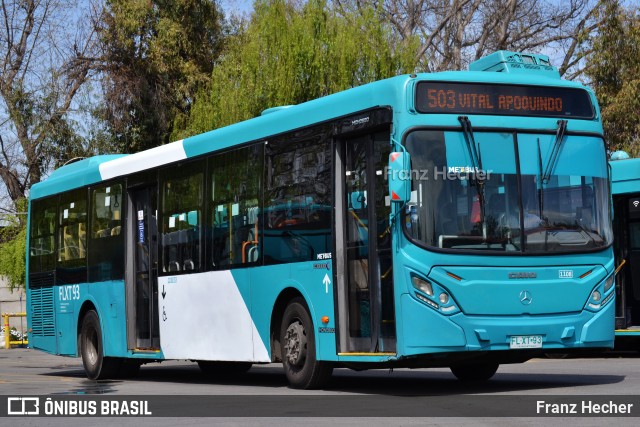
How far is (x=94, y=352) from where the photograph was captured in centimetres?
1928

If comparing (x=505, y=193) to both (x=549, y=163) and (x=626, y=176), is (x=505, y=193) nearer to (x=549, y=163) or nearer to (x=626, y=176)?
(x=549, y=163)

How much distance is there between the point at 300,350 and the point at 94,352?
6.44 meters

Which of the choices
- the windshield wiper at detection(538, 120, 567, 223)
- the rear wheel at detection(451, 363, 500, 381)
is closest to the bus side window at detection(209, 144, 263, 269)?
the rear wheel at detection(451, 363, 500, 381)

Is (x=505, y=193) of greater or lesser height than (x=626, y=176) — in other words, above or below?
below

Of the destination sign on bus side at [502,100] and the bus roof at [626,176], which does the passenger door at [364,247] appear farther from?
the bus roof at [626,176]

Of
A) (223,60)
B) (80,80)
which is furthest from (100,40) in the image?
(223,60)

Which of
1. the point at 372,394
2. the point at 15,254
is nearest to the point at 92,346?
the point at 372,394

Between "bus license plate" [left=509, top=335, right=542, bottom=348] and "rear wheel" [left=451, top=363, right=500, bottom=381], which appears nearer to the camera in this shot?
"bus license plate" [left=509, top=335, right=542, bottom=348]

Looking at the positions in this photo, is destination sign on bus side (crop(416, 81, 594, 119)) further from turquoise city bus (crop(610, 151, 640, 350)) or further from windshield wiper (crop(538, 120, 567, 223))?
turquoise city bus (crop(610, 151, 640, 350))

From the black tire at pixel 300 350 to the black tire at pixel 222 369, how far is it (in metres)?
5.24

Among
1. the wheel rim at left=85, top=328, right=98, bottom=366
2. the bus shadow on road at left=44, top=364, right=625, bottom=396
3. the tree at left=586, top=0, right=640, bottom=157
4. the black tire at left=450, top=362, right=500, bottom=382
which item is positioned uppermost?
the tree at left=586, top=0, right=640, bottom=157

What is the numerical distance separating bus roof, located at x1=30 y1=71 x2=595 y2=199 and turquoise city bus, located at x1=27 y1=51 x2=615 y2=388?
3 cm

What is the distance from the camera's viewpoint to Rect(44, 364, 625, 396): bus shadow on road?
1352 centimetres

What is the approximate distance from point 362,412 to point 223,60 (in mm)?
27395
